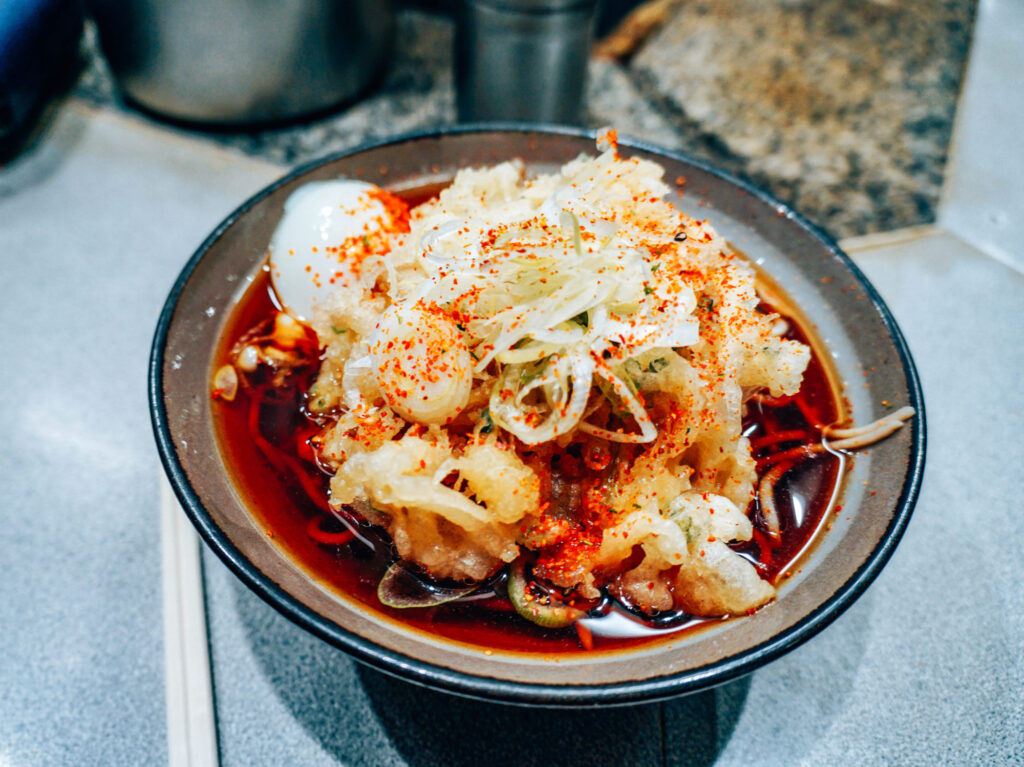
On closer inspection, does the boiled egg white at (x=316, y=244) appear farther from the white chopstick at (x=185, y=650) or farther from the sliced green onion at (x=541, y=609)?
the sliced green onion at (x=541, y=609)

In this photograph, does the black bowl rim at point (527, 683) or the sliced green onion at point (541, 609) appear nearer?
the black bowl rim at point (527, 683)

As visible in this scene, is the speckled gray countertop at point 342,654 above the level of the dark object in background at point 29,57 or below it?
below

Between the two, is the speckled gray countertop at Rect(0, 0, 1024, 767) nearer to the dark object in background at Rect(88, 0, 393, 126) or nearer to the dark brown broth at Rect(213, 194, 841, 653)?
the dark object in background at Rect(88, 0, 393, 126)

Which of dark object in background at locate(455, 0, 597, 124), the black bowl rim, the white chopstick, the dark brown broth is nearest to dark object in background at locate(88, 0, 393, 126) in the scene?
dark object in background at locate(455, 0, 597, 124)

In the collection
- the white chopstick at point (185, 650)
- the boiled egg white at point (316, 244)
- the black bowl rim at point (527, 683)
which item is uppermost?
the boiled egg white at point (316, 244)

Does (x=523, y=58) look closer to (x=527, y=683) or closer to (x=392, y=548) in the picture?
(x=392, y=548)

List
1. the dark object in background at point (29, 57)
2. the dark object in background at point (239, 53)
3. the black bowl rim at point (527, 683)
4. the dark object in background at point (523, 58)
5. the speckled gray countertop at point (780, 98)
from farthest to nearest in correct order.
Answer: the speckled gray countertop at point (780, 98)
the dark object in background at point (523, 58)
the dark object in background at point (239, 53)
the dark object in background at point (29, 57)
the black bowl rim at point (527, 683)

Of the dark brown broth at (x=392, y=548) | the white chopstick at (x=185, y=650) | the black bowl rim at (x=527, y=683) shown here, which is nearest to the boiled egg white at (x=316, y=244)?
the dark brown broth at (x=392, y=548)

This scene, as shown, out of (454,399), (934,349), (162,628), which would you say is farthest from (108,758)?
(934,349)

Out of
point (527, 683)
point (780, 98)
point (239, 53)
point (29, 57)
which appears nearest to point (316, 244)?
point (527, 683)

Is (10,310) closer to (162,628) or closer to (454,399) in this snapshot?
(162,628)
